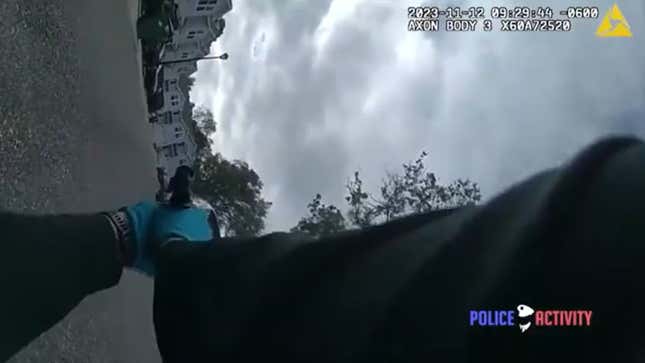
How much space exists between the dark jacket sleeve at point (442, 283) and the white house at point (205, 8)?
8.82m

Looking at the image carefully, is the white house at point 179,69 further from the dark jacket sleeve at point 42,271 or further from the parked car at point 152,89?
the dark jacket sleeve at point 42,271

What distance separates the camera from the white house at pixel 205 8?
8894mm

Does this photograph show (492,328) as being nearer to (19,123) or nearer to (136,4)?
(19,123)

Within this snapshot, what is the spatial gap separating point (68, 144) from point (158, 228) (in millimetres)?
1224

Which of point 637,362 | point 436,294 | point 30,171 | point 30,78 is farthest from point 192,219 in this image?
point 30,78

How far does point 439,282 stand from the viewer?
0.42 m

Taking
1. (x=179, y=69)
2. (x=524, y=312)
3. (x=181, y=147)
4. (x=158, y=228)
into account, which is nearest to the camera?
(x=524, y=312)

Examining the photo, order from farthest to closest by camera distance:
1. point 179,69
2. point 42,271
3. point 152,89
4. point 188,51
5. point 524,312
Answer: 1. point 188,51
2. point 179,69
3. point 152,89
4. point 42,271
5. point 524,312

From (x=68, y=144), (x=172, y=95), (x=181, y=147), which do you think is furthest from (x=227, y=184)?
(x=68, y=144)

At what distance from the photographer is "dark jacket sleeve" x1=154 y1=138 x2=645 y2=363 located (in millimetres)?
356

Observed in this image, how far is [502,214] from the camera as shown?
1.35 ft

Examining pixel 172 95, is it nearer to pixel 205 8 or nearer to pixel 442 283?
pixel 205 8

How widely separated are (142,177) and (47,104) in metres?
2.07

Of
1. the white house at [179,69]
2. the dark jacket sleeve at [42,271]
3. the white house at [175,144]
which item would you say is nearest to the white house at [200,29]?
the white house at [179,69]
